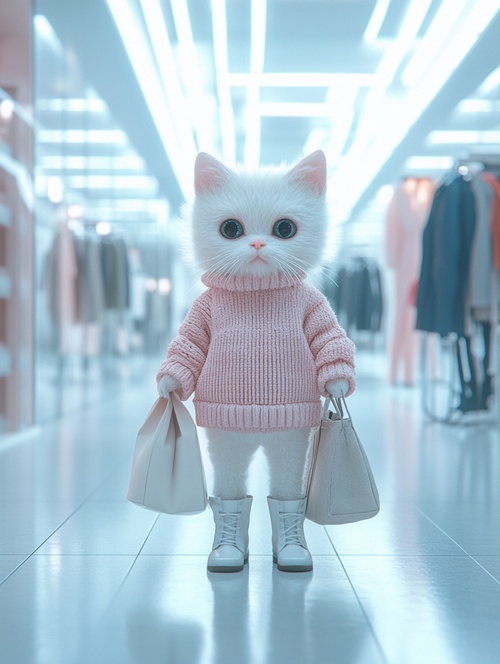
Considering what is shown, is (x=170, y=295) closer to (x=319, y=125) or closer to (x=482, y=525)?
(x=319, y=125)

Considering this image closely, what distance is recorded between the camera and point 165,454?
1.88 meters

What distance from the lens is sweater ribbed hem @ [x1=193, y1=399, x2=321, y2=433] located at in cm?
189

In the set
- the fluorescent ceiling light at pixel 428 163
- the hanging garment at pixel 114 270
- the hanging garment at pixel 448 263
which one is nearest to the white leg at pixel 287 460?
the hanging garment at pixel 448 263

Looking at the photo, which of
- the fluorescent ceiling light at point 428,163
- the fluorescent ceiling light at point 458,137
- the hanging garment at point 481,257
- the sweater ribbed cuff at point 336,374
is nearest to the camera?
the sweater ribbed cuff at point 336,374

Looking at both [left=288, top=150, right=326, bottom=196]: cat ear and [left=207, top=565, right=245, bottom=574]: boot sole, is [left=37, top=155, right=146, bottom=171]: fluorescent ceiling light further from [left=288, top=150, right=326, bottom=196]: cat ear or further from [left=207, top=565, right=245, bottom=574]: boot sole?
[left=207, top=565, right=245, bottom=574]: boot sole

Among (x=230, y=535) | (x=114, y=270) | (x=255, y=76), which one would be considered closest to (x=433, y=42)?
(x=255, y=76)

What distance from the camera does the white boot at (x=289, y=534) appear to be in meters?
1.92

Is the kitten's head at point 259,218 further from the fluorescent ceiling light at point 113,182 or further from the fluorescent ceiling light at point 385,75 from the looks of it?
the fluorescent ceiling light at point 113,182

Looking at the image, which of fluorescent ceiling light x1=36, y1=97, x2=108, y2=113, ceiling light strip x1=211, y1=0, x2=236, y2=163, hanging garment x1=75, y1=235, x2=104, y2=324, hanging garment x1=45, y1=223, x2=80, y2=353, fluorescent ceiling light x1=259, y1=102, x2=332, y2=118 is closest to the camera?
fluorescent ceiling light x1=36, y1=97, x2=108, y2=113

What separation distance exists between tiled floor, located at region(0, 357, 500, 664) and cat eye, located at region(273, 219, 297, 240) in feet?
2.82

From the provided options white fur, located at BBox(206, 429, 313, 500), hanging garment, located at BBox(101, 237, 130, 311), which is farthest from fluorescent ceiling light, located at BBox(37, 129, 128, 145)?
white fur, located at BBox(206, 429, 313, 500)

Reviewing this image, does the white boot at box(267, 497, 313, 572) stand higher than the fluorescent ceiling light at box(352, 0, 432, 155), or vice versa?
the fluorescent ceiling light at box(352, 0, 432, 155)

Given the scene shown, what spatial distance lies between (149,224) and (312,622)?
9.26 m

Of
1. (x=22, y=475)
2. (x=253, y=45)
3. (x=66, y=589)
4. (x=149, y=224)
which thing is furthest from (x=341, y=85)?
(x=66, y=589)
